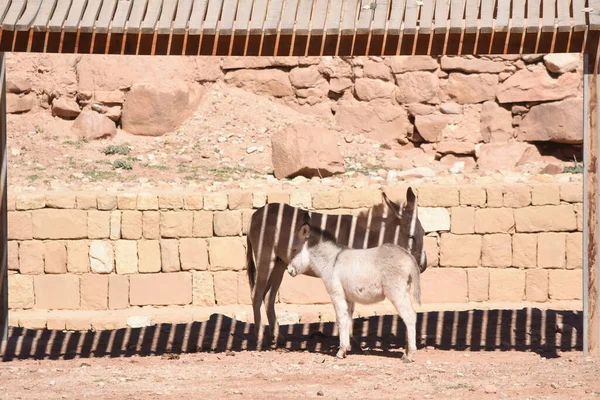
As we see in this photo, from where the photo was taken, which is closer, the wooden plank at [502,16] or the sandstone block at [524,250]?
the wooden plank at [502,16]

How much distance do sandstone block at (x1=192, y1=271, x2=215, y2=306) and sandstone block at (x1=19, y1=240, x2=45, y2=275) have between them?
2364 millimetres

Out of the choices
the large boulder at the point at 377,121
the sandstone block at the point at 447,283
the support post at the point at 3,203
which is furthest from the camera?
the large boulder at the point at 377,121

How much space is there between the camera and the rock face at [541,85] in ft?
71.4

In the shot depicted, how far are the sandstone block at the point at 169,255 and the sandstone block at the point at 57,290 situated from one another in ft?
4.48

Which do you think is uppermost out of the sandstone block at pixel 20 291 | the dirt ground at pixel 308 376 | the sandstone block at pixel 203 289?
the sandstone block at pixel 203 289

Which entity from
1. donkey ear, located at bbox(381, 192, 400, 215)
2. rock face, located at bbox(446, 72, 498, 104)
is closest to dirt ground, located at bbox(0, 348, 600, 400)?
donkey ear, located at bbox(381, 192, 400, 215)

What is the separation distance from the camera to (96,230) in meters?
15.1

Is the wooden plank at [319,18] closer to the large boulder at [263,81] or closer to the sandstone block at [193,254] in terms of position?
the sandstone block at [193,254]

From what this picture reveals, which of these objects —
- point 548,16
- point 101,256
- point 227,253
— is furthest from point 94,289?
point 548,16

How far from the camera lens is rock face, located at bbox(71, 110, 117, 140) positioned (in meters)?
22.0

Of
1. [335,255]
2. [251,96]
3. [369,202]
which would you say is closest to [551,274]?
[369,202]

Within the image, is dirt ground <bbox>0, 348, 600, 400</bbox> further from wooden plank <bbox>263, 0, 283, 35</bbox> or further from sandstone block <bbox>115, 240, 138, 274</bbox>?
sandstone block <bbox>115, 240, 138, 274</bbox>

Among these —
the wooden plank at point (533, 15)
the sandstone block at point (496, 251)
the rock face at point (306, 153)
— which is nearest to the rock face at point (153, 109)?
the rock face at point (306, 153)

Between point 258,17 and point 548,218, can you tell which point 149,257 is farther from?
point 258,17
